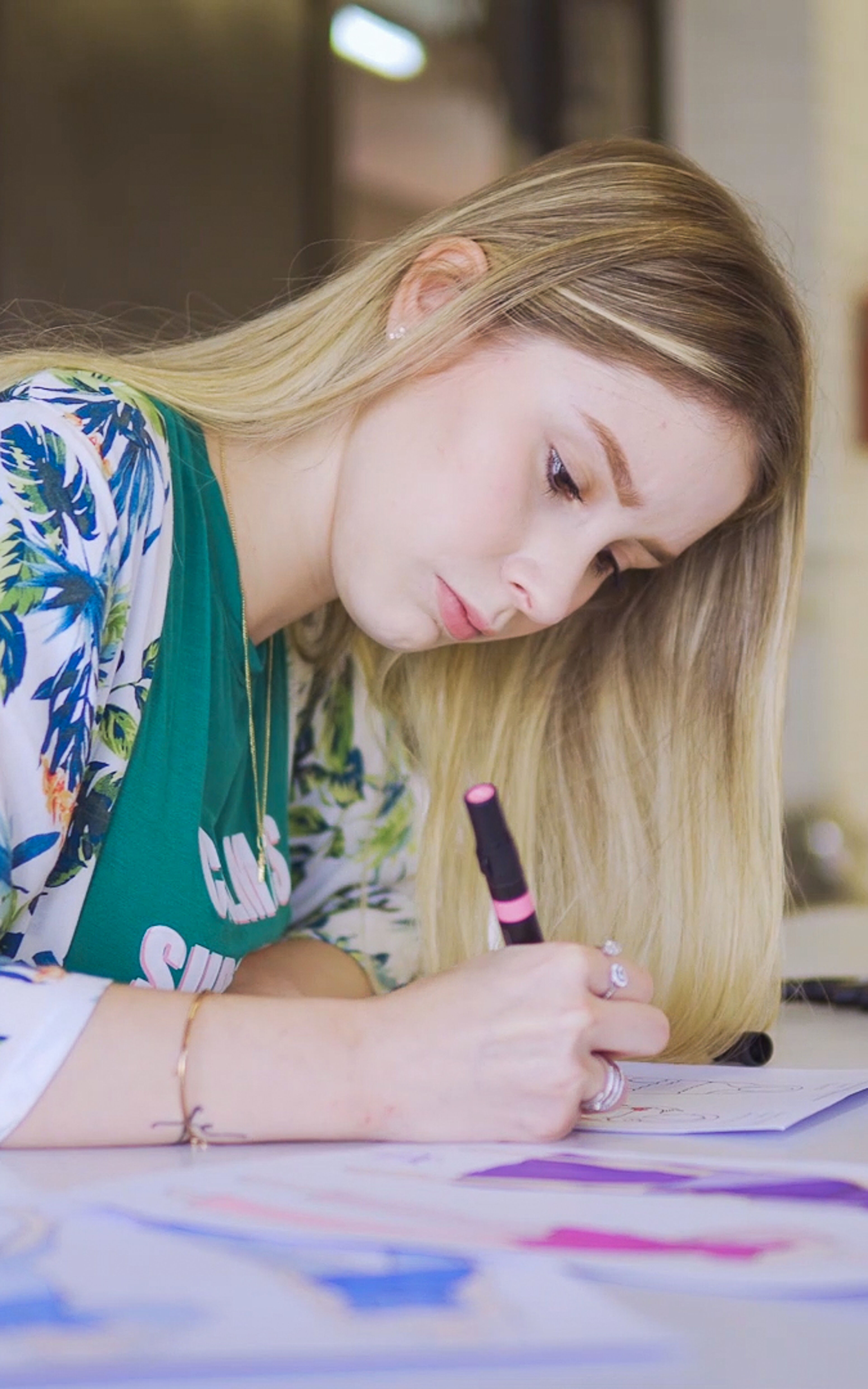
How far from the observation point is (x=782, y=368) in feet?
3.75

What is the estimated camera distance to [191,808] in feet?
3.20

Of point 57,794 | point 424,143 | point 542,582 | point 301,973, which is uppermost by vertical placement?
point 424,143

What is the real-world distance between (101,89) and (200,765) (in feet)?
6.68

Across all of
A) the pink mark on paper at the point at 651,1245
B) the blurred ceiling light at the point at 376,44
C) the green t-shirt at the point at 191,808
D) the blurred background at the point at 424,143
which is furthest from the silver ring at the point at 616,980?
the blurred ceiling light at the point at 376,44

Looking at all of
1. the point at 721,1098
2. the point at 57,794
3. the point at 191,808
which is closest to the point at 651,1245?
the point at 721,1098

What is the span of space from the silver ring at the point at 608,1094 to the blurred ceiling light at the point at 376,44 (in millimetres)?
2703

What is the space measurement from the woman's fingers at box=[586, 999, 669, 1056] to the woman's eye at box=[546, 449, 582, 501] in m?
0.40

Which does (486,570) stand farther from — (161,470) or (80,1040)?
(80,1040)

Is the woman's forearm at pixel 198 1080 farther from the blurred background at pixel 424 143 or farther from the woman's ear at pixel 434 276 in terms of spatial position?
the blurred background at pixel 424 143

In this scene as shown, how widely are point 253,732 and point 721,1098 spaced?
1.70 feet

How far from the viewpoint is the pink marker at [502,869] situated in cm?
76

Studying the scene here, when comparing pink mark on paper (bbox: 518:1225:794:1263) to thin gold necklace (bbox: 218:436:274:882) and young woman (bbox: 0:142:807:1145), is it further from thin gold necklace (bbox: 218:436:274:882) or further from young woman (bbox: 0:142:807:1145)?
thin gold necklace (bbox: 218:436:274:882)

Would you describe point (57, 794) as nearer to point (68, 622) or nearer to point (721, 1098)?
point (68, 622)

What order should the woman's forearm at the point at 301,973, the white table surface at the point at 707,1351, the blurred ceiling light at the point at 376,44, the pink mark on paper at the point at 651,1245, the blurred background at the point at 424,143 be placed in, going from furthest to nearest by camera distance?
the blurred ceiling light at the point at 376,44
the blurred background at the point at 424,143
the woman's forearm at the point at 301,973
the pink mark on paper at the point at 651,1245
the white table surface at the point at 707,1351
